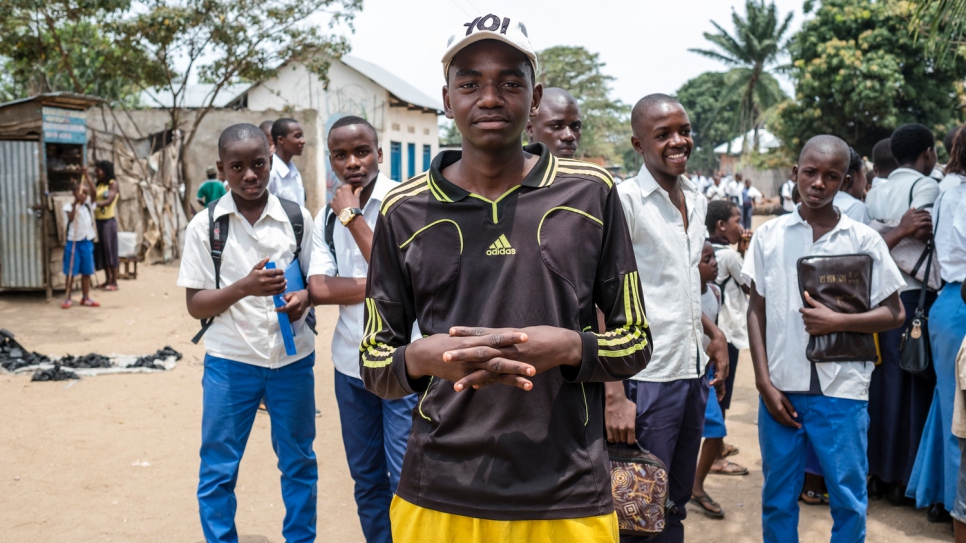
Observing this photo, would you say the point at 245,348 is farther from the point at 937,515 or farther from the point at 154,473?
the point at 937,515

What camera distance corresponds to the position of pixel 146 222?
15773 millimetres

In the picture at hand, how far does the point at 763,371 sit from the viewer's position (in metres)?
3.56

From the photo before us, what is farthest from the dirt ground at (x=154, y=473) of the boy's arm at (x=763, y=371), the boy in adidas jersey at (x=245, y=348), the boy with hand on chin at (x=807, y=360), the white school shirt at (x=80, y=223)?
the white school shirt at (x=80, y=223)

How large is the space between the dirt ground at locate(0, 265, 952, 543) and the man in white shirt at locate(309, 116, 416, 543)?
0.88 meters

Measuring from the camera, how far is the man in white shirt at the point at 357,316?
11.3 ft

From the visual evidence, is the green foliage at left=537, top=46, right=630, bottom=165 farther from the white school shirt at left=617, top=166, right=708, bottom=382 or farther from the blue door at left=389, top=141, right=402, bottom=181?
the white school shirt at left=617, top=166, right=708, bottom=382

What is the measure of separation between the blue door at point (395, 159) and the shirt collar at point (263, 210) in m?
23.8

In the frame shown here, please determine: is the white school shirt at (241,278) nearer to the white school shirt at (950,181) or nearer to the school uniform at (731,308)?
the school uniform at (731,308)

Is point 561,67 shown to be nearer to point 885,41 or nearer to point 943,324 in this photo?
point 885,41

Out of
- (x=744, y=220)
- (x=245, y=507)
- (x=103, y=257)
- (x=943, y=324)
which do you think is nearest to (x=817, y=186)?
(x=943, y=324)

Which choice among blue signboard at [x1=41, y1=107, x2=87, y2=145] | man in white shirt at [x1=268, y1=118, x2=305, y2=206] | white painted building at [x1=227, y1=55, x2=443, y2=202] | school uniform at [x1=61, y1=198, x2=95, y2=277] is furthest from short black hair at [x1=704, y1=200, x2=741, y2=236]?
white painted building at [x1=227, y1=55, x2=443, y2=202]

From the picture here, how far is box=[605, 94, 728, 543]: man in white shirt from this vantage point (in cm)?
320

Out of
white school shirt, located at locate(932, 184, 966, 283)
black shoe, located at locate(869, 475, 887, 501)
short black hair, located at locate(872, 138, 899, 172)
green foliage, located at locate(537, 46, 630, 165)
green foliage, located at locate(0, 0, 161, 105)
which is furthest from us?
green foliage, located at locate(537, 46, 630, 165)

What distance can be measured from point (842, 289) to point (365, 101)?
24663mm
